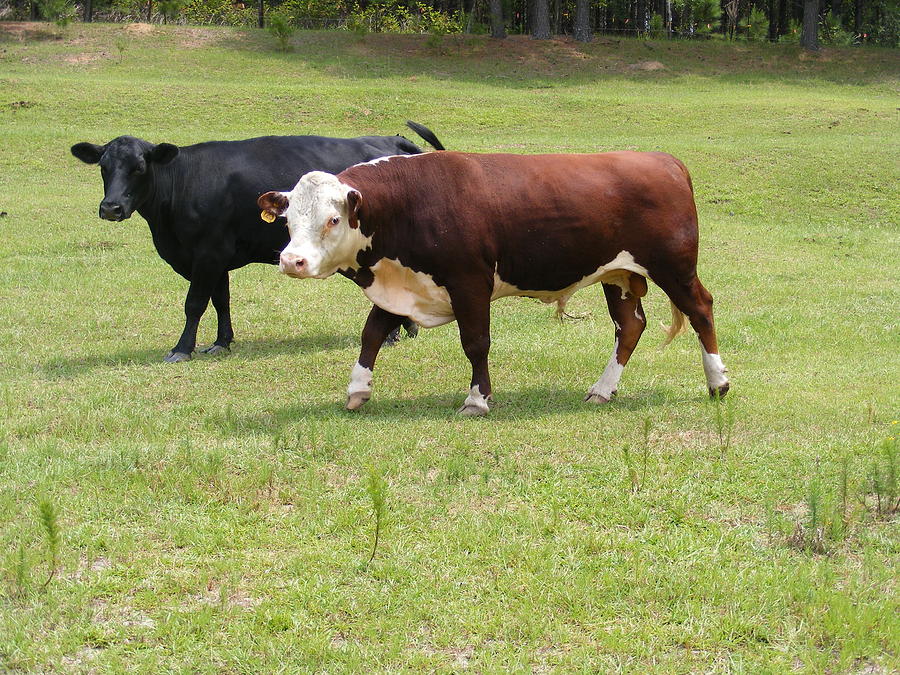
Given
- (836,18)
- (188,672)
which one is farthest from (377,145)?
(836,18)

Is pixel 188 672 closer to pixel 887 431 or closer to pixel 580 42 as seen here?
pixel 887 431

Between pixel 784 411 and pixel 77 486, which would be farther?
pixel 784 411

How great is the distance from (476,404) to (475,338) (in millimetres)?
502

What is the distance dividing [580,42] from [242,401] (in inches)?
1513

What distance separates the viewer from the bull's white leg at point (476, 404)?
7791 mm

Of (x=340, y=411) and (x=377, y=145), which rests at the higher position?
(x=377, y=145)

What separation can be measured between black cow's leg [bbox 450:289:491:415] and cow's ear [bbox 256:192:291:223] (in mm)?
1406

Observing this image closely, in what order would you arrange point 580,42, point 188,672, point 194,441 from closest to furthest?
1. point 188,672
2. point 194,441
3. point 580,42

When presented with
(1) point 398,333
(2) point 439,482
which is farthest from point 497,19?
(2) point 439,482

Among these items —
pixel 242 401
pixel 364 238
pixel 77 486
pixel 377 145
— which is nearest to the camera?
pixel 77 486

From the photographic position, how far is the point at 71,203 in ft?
64.0

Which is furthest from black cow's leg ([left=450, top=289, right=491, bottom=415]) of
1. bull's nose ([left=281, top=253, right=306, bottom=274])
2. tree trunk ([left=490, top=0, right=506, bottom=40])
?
tree trunk ([left=490, top=0, right=506, bottom=40])

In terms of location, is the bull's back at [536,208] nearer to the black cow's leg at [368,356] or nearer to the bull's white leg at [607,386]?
the black cow's leg at [368,356]

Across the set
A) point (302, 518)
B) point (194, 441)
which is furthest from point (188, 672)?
point (194, 441)
